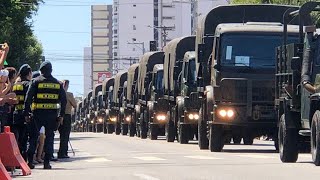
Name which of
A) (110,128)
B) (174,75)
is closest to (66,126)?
(174,75)

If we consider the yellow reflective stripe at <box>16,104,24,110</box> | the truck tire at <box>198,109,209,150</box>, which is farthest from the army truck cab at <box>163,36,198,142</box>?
the yellow reflective stripe at <box>16,104,24,110</box>

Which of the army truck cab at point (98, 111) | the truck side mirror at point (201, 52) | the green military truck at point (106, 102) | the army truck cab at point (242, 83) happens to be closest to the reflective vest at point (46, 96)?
the army truck cab at point (242, 83)

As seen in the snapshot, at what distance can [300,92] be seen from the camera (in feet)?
62.7

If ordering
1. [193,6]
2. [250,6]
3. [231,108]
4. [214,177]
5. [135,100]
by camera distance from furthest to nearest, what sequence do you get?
[193,6]
[135,100]
[250,6]
[231,108]
[214,177]

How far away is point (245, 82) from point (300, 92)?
5.13 meters

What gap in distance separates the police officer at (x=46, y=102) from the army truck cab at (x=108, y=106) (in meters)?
41.5

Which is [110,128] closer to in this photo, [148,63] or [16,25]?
[16,25]

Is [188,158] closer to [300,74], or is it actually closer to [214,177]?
[300,74]

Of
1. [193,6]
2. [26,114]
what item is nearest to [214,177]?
[26,114]

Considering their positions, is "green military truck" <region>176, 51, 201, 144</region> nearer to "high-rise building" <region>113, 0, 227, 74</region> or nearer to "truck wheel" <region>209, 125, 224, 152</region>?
"truck wheel" <region>209, 125, 224, 152</region>

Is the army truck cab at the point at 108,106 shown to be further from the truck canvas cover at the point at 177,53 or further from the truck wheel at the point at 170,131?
the truck wheel at the point at 170,131

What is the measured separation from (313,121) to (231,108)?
6.51 m

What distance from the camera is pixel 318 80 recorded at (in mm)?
17703

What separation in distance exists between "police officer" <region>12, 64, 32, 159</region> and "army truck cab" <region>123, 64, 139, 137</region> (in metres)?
28.8
